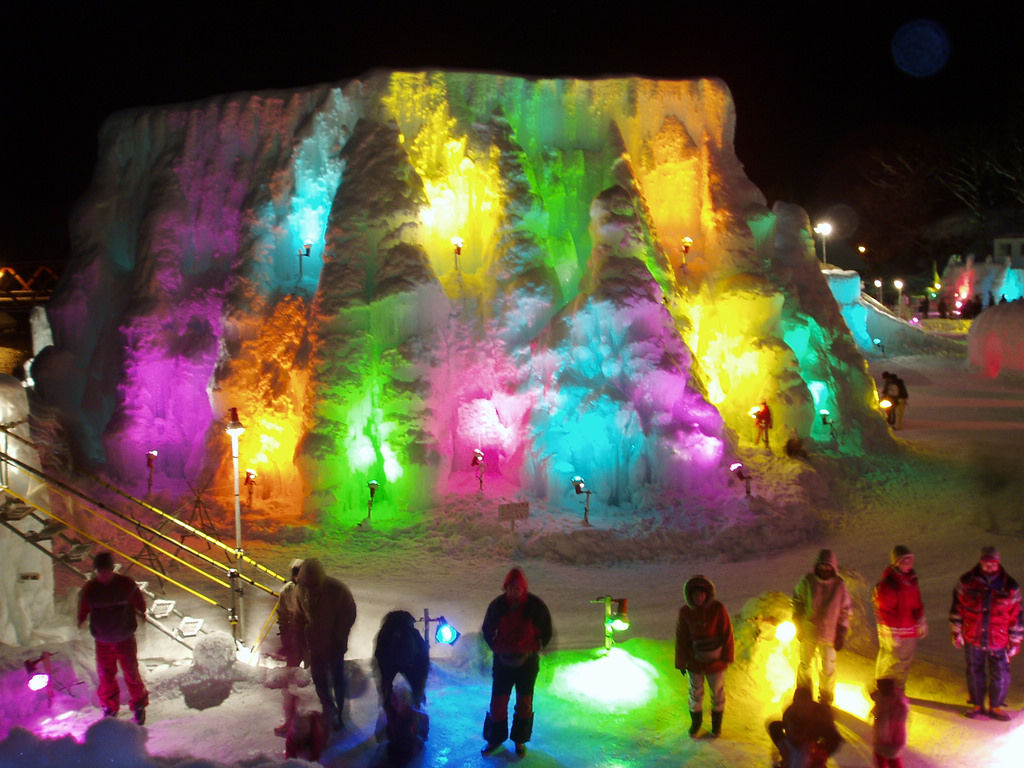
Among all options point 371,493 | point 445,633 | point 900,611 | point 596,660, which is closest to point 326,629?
point 445,633

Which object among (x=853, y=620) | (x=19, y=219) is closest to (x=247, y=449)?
(x=853, y=620)

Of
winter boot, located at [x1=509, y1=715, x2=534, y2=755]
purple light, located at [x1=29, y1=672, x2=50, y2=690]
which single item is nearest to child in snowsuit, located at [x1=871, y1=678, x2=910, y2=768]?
winter boot, located at [x1=509, y1=715, x2=534, y2=755]

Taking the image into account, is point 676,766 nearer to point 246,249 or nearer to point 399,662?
point 399,662

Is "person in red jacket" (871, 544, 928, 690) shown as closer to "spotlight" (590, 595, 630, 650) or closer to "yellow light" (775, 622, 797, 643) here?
"yellow light" (775, 622, 797, 643)

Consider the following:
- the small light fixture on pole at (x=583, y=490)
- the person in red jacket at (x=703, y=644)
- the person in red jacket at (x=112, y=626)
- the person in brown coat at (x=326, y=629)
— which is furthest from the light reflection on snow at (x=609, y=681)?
the small light fixture on pole at (x=583, y=490)

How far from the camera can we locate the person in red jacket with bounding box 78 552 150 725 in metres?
6.88

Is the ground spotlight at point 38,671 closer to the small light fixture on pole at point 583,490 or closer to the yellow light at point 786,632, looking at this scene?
the yellow light at point 786,632

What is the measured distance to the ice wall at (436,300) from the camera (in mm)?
15234

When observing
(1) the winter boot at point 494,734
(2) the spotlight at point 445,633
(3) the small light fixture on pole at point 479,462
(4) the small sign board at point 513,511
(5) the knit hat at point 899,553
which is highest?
(3) the small light fixture on pole at point 479,462

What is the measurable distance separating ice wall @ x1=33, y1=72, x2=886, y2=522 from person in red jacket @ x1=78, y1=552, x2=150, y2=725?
300 inches

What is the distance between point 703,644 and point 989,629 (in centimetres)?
259

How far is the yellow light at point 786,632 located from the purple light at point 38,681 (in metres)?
6.76

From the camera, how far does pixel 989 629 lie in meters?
7.00

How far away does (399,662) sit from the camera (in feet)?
21.4
